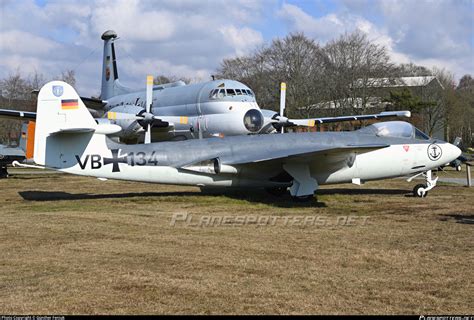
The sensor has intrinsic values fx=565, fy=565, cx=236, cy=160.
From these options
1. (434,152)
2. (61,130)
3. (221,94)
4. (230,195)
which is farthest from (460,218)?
(221,94)

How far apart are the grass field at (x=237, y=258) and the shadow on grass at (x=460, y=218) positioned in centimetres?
2

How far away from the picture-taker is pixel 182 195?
1823 centimetres

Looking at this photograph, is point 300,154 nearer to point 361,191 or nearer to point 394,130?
point 394,130

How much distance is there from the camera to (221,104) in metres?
26.9

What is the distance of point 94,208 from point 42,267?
A: 710cm

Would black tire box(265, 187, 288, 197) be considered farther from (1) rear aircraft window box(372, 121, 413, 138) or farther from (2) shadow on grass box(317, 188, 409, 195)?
(1) rear aircraft window box(372, 121, 413, 138)

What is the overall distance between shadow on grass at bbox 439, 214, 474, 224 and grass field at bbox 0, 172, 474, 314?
0.9 inches

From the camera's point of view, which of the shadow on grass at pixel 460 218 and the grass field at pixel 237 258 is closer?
the grass field at pixel 237 258

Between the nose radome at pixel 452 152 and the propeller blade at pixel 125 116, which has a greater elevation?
the propeller blade at pixel 125 116

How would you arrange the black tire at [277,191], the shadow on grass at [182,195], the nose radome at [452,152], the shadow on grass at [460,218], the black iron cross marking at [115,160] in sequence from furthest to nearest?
the nose radome at [452,152], the black tire at [277,191], the shadow on grass at [182,195], the black iron cross marking at [115,160], the shadow on grass at [460,218]

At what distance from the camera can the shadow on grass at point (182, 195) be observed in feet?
55.2

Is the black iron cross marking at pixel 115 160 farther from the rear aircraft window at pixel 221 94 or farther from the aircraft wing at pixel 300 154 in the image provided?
the rear aircraft window at pixel 221 94

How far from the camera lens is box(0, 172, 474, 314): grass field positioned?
6.44 m

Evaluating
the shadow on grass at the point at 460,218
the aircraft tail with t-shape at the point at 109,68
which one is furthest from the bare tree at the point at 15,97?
the shadow on grass at the point at 460,218
